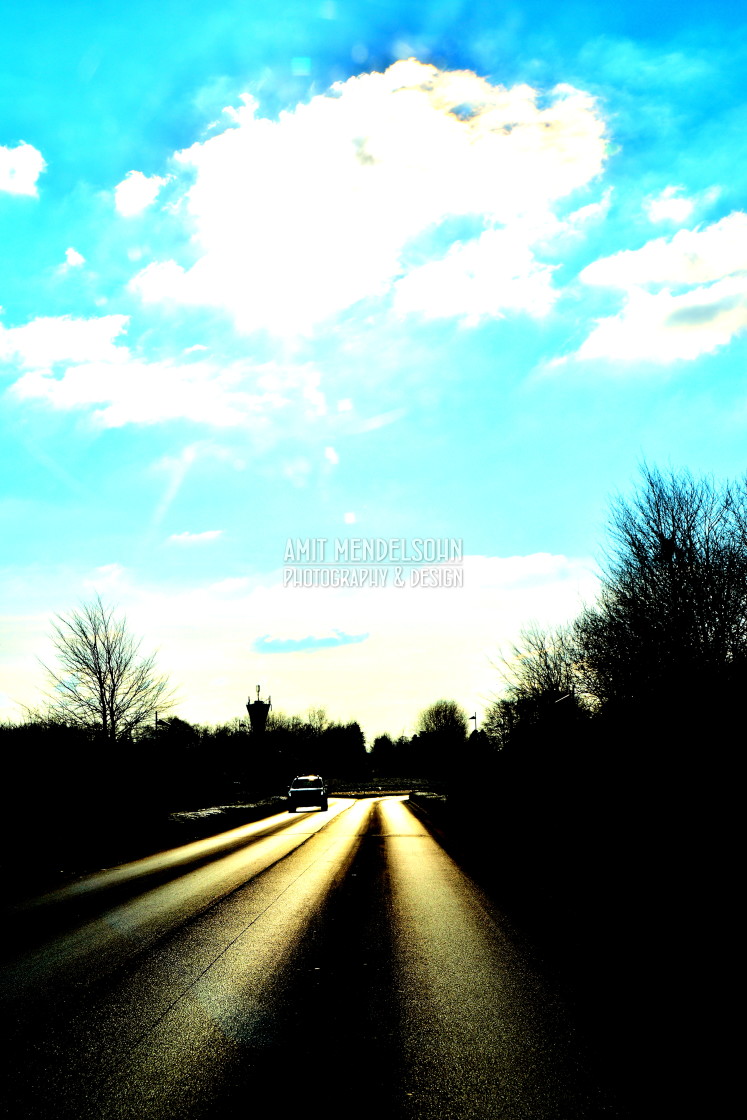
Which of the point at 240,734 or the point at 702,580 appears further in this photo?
the point at 240,734

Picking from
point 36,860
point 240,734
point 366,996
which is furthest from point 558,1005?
point 240,734

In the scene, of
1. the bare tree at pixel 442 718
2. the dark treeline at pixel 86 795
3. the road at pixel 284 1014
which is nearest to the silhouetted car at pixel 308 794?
the dark treeline at pixel 86 795

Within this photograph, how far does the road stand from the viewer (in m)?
4.06

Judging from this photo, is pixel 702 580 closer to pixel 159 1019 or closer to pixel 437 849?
pixel 437 849

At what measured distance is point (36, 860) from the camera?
17.6 meters

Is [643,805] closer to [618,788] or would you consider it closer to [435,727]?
[618,788]

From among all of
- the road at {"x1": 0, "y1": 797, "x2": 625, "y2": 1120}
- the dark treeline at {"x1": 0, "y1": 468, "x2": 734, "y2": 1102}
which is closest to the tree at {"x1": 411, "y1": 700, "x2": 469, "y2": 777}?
the dark treeline at {"x1": 0, "y1": 468, "x2": 734, "y2": 1102}

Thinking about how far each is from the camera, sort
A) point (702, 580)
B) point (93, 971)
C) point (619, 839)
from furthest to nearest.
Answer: point (702, 580) < point (619, 839) < point (93, 971)

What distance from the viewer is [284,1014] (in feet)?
18.2

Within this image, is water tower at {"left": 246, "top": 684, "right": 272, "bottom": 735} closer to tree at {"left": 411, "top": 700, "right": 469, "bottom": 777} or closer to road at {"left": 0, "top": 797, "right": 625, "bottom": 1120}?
tree at {"left": 411, "top": 700, "right": 469, "bottom": 777}

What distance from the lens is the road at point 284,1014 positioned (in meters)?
4.06

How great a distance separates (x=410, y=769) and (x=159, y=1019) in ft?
499

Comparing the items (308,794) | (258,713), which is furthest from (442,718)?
(308,794)

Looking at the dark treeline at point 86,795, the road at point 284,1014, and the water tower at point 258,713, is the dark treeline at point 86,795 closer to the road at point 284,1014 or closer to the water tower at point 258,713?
the road at point 284,1014
